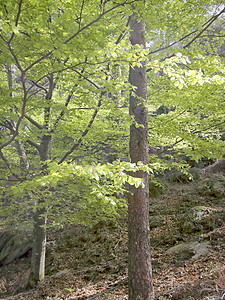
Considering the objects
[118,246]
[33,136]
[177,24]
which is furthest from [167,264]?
[177,24]

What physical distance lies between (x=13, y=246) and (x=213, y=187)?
11.7 metres

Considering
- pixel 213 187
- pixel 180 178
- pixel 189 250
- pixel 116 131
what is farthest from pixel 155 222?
pixel 180 178

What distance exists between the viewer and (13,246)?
1151 cm

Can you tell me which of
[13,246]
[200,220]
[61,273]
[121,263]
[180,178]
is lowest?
[61,273]

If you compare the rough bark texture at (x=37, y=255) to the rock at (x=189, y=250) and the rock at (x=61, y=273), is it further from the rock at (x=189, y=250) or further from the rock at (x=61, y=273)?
the rock at (x=189, y=250)

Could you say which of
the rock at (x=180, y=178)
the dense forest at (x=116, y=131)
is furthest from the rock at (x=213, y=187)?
the rock at (x=180, y=178)

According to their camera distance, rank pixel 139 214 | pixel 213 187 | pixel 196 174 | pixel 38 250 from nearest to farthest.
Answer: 1. pixel 139 214
2. pixel 38 250
3. pixel 213 187
4. pixel 196 174

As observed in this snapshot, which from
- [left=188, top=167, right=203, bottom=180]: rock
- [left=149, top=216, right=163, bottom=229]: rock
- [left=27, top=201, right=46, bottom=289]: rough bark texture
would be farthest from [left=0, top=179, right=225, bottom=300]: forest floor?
[left=188, top=167, right=203, bottom=180]: rock

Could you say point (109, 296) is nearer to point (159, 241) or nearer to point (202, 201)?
point (159, 241)

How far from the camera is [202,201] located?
9039mm

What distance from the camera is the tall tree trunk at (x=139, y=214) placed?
4.18 m

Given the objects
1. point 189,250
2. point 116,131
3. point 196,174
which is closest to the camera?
point 189,250

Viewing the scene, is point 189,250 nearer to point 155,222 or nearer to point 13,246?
point 155,222

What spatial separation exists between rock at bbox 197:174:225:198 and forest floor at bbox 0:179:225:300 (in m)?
0.44
